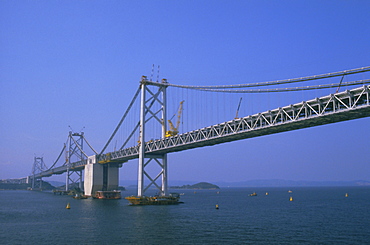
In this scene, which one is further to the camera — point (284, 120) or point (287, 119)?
point (284, 120)

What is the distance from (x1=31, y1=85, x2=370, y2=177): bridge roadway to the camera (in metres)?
46.8

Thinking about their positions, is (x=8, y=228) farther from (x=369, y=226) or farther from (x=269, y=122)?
(x=369, y=226)

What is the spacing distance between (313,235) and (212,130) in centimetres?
2952

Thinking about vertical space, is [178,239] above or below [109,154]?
below

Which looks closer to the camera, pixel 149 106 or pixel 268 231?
pixel 268 231

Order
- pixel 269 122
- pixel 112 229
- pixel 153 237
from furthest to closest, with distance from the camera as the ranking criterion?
pixel 269 122 → pixel 112 229 → pixel 153 237

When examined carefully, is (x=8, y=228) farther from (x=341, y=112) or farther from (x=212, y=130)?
(x=341, y=112)

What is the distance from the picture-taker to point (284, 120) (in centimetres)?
5947

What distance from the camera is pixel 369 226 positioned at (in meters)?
56.6

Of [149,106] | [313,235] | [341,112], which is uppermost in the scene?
[149,106]

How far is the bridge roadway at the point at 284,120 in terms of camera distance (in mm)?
46812

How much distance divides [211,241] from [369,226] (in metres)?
28.5

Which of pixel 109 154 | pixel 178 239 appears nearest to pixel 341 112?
pixel 178 239

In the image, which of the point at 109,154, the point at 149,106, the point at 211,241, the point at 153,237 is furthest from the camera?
the point at 109,154
